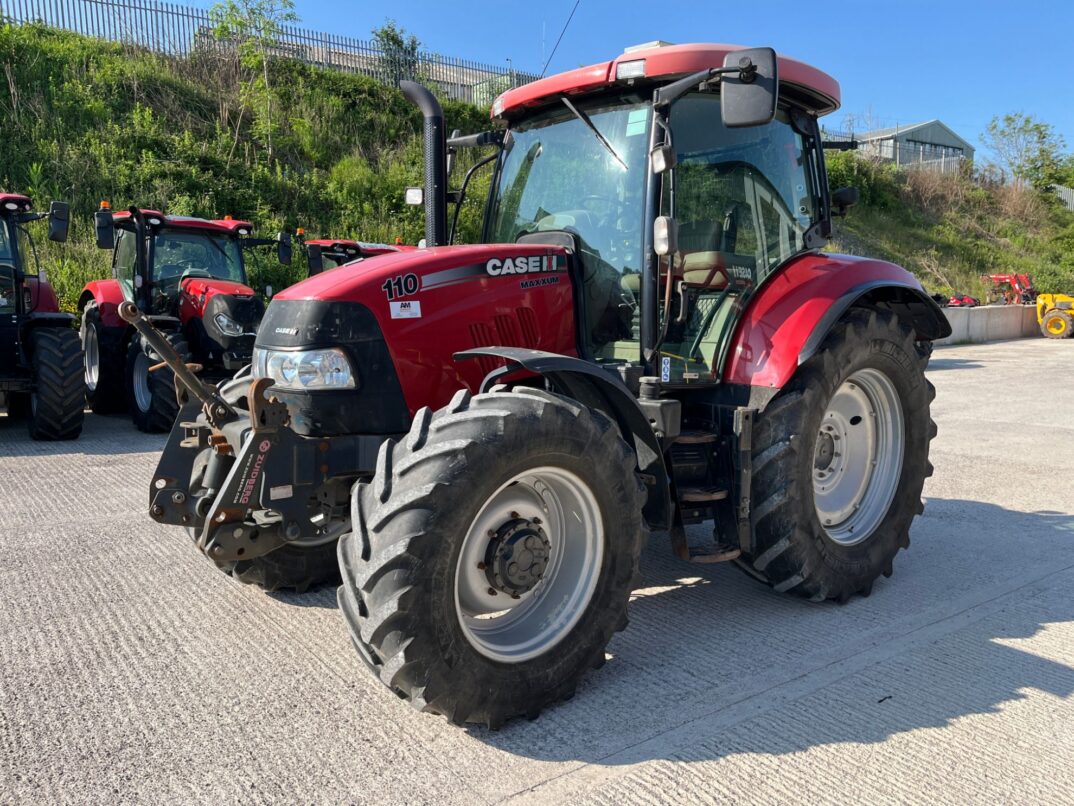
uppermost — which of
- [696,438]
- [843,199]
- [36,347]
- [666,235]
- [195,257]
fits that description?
[195,257]

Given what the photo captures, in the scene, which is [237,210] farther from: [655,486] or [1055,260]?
[1055,260]

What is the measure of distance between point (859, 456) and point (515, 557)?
7.04ft

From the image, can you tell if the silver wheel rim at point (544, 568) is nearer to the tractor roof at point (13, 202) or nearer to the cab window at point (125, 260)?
the tractor roof at point (13, 202)

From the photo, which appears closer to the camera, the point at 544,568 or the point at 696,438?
the point at 544,568

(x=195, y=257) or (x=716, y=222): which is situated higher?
(x=195, y=257)

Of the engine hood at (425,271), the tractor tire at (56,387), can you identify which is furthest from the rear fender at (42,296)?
the engine hood at (425,271)

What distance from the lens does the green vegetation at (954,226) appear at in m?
26.7

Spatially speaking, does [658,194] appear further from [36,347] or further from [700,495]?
[36,347]

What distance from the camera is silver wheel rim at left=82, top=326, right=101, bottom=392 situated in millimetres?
9203

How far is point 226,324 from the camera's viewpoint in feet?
27.9

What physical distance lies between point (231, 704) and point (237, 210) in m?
13.8

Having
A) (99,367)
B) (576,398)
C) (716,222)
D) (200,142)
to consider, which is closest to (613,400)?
(576,398)

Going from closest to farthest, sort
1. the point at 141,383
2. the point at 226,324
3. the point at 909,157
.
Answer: the point at 226,324 < the point at 141,383 < the point at 909,157

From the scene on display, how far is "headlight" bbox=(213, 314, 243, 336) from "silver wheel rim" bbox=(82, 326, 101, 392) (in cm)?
172
